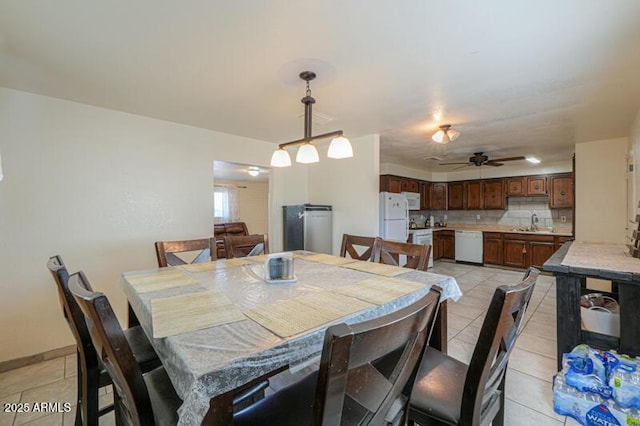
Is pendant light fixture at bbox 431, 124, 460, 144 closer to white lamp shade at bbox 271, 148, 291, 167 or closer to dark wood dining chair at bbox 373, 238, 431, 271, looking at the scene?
dark wood dining chair at bbox 373, 238, 431, 271

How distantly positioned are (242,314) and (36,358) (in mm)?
2608

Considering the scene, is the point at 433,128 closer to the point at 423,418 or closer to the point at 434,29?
the point at 434,29

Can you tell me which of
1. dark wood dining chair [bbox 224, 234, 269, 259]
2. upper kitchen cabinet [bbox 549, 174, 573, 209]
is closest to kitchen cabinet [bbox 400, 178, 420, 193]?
upper kitchen cabinet [bbox 549, 174, 573, 209]

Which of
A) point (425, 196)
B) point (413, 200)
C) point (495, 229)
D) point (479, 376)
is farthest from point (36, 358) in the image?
point (495, 229)

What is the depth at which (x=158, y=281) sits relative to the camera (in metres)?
1.56

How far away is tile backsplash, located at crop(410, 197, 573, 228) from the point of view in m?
5.76

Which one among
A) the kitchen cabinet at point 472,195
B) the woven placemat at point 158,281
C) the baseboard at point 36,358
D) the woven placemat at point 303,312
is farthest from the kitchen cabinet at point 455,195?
the baseboard at point 36,358

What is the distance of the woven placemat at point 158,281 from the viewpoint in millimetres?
1447

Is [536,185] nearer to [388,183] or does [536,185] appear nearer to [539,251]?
[539,251]

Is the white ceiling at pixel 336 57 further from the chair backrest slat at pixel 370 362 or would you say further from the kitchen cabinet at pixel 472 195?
the kitchen cabinet at pixel 472 195

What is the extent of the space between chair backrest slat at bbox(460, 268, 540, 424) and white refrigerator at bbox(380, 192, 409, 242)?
3344mm

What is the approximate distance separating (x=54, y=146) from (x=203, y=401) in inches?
115

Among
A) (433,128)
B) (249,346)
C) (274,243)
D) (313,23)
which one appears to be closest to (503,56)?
(313,23)

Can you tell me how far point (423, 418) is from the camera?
1039 mm
